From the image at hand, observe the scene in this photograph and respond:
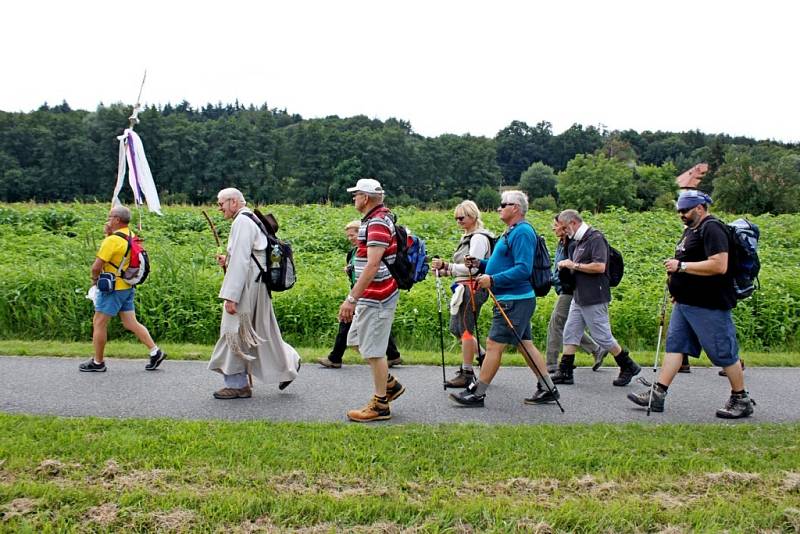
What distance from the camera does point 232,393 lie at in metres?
6.36

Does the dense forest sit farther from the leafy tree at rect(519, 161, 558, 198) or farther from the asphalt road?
the asphalt road

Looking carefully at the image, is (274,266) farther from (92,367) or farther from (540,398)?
(540,398)

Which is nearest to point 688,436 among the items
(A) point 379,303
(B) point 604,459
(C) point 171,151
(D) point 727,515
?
(B) point 604,459

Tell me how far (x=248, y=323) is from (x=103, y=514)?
271 cm

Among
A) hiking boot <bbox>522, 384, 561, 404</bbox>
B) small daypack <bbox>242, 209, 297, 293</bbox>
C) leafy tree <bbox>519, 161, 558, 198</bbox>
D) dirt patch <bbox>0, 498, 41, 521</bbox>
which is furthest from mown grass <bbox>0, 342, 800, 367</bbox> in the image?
leafy tree <bbox>519, 161, 558, 198</bbox>

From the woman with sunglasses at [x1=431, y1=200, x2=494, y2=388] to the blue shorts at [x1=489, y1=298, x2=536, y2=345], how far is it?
52cm

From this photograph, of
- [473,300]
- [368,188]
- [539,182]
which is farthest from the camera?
[539,182]

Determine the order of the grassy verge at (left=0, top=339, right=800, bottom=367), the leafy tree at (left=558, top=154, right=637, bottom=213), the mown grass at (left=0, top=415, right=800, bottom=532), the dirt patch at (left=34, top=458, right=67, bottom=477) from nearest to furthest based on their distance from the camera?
the mown grass at (left=0, top=415, right=800, bottom=532) < the dirt patch at (left=34, top=458, right=67, bottom=477) < the grassy verge at (left=0, top=339, right=800, bottom=367) < the leafy tree at (left=558, top=154, right=637, bottom=213)

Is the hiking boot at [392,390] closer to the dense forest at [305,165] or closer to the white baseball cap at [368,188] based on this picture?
the white baseball cap at [368,188]

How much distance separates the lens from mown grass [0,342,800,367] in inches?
320

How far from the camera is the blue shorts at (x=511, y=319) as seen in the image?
6.12 metres

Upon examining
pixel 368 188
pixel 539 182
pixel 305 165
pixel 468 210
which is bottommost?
pixel 468 210

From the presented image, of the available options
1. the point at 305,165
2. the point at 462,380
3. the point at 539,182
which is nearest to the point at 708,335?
the point at 462,380

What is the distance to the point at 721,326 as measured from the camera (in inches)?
235
